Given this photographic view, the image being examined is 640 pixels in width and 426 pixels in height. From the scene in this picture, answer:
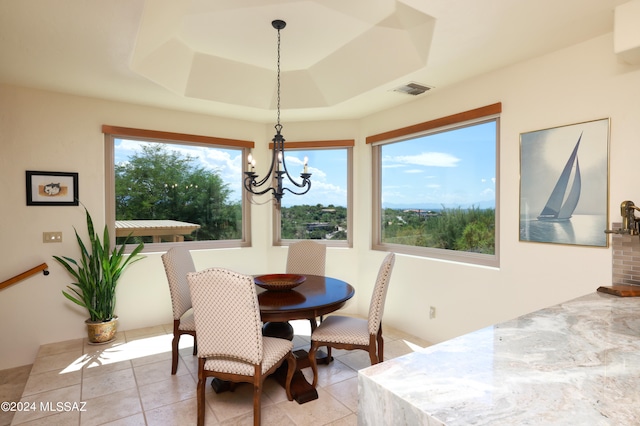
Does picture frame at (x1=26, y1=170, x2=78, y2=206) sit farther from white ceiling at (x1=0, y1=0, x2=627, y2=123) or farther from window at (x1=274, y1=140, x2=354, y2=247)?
window at (x1=274, y1=140, x2=354, y2=247)

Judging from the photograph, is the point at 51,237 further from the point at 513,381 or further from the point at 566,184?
the point at 566,184

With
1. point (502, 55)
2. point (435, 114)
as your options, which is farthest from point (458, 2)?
point (435, 114)

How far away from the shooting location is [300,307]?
2.26 meters

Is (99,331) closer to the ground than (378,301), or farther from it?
closer to the ground

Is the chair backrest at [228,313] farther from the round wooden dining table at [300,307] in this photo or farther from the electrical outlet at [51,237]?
the electrical outlet at [51,237]

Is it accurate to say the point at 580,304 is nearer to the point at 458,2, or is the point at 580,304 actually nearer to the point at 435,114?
the point at 458,2

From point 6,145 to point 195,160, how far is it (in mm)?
1731

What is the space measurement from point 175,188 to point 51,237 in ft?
4.22

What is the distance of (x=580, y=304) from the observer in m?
1.63

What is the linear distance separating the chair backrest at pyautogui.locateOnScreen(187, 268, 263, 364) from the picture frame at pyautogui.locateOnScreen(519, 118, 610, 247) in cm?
217

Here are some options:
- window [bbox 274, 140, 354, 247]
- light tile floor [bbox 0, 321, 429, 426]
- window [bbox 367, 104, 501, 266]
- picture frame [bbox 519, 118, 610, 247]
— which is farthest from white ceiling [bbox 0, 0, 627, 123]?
light tile floor [bbox 0, 321, 429, 426]

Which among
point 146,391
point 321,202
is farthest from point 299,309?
point 321,202

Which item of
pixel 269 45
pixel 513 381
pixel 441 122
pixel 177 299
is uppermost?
pixel 269 45

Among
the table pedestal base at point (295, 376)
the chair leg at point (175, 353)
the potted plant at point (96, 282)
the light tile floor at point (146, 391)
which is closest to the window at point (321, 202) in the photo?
the light tile floor at point (146, 391)
